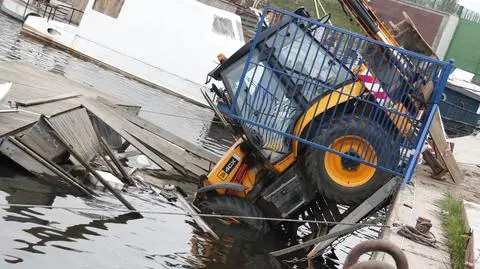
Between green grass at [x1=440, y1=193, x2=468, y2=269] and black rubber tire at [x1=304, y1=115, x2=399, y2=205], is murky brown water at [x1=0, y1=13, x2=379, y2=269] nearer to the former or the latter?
black rubber tire at [x1=304, y1=115, x2=399, y2=205]

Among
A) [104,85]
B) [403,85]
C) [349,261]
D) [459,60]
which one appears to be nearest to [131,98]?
[104,85]

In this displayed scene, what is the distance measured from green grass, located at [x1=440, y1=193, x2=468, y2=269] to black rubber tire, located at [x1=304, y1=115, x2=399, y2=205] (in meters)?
0.88

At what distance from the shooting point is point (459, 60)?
52188 mm

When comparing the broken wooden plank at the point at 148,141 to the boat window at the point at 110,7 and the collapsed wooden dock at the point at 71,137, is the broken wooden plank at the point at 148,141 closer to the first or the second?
the collapsed wooden dock at the point at 71,137

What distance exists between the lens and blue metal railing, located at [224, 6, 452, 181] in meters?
9.41

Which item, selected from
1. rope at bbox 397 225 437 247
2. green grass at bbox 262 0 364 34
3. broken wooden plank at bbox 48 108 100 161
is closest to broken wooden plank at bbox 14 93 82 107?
broken wooden plank at bbox 48 108 100 161

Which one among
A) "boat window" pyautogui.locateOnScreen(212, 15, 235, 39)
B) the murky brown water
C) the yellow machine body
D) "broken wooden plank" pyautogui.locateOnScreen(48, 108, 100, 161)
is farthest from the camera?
"boat window" pyautogui.locateOnScreen(212, 15, 235, 39)

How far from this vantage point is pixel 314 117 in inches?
381

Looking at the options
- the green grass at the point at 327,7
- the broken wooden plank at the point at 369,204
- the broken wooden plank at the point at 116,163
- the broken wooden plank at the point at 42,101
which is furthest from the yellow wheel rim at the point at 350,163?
the green grass at the point at 327,7

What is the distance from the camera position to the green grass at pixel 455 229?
294 inches

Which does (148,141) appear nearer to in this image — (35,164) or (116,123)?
(116,123)

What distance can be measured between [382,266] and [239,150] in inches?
231

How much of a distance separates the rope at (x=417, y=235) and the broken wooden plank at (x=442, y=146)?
96.3 inches

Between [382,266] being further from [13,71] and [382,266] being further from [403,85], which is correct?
Result: [13,71]
